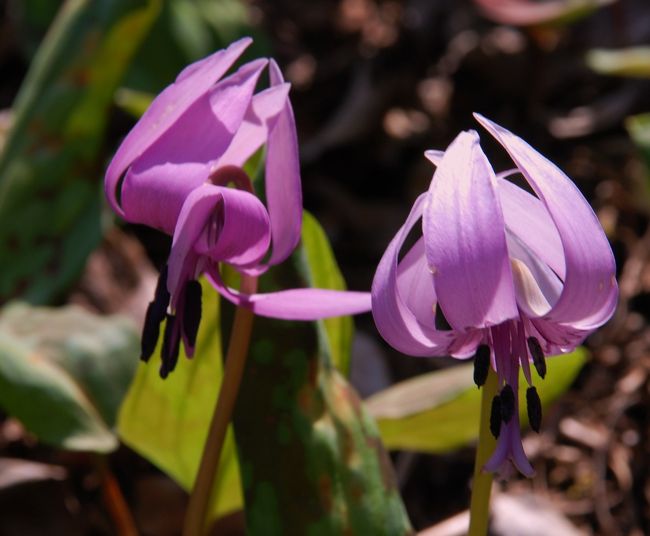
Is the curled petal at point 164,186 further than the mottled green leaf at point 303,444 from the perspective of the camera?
No

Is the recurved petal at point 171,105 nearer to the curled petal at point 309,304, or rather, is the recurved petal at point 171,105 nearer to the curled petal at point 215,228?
the curled petal at point 215,228

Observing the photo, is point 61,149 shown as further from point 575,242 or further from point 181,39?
point 575,242

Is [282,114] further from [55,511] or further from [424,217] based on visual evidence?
[55,511]

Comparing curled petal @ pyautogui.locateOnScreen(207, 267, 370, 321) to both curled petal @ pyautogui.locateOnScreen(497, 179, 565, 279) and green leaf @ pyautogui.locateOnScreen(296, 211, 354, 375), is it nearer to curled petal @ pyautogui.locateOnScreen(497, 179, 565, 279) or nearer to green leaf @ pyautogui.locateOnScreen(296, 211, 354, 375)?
curled petal @ pyautogui.locateOnScreen(497, 179, 565, 279)

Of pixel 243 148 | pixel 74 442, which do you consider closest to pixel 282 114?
pixel 243 148

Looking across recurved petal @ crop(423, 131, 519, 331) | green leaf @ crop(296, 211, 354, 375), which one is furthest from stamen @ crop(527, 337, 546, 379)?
green leaf @ crop(296, 211, 354, 375)

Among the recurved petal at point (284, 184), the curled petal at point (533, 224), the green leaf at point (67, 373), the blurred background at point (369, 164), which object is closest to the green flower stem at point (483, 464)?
the curled petal at point (533, 224)

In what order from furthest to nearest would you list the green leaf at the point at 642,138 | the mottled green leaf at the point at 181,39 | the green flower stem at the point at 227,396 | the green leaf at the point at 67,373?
the mottled green leaf at the point at 181,39 → the green leaf at the point at 642,138 → the green leaf at the point at 67,373 → the green flower stem at the point at 227,396
